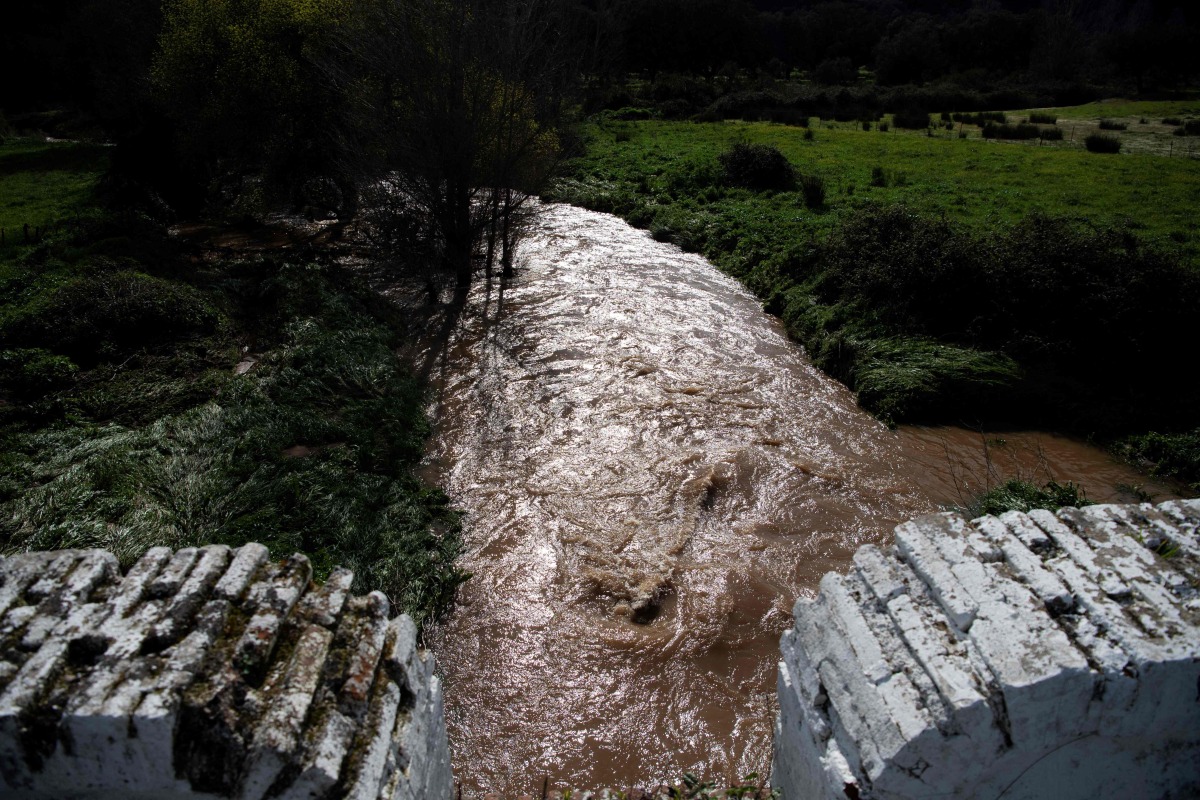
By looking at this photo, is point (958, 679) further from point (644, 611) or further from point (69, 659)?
point (644, 611)

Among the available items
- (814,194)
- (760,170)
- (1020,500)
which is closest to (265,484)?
(1020,500)

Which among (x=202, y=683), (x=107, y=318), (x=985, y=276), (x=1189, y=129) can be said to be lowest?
(x=107, y=318)

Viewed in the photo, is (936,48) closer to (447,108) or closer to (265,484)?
(447,108)

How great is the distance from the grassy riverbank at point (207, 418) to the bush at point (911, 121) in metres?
28.4

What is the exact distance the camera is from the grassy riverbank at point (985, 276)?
11055 millimetres

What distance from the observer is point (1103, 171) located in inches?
765

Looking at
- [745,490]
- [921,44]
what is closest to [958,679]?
[745,490]

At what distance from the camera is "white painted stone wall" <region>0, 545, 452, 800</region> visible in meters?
2.64

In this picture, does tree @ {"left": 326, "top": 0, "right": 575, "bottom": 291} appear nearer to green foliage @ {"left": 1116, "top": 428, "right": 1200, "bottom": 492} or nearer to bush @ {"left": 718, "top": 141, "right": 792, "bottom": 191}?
bush @ {"left": 718, "top": 141, "right": 792, "bottom": 191}

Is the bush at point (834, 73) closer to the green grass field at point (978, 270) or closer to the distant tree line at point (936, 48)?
the distant tree line at point (936, 48)

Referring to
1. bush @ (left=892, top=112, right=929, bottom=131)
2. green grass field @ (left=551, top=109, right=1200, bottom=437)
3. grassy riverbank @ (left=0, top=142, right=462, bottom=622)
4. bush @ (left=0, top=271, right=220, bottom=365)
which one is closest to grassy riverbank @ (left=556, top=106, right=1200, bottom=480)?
green grass field @ (left=551, top=109, right=1200, bottom=437)

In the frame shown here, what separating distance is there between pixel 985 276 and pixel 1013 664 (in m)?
11.2

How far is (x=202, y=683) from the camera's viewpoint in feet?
9.23

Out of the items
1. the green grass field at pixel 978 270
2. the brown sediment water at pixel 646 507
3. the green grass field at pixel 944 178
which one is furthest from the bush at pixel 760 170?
the brown sediment water at pixel 646 507
